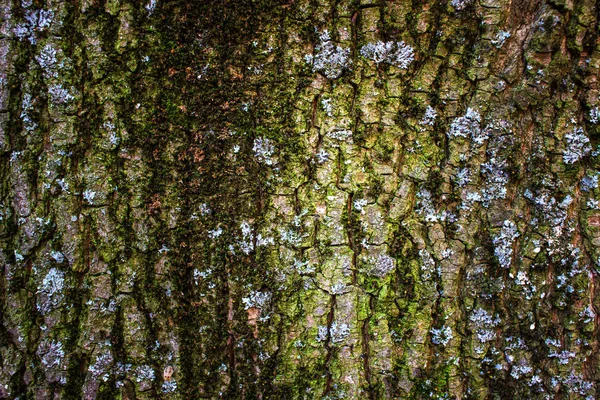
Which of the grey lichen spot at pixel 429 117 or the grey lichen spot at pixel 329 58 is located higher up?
the grey lichen spot at pixel 329 58

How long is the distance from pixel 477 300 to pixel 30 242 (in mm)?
1627

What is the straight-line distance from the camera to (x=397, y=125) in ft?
4.42

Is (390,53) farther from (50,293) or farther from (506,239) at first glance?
(50,293)

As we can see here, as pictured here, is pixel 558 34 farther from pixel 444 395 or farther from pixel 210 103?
pixel 444 395

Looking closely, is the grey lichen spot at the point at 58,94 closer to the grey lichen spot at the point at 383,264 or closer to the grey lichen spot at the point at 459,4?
the grey lichen spot at the point at 383,264

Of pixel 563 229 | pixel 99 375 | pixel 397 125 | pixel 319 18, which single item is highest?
pixel 319 18

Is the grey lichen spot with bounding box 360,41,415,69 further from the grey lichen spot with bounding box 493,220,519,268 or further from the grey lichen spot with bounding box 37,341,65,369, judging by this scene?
the grey lichen spot with bounding box 37,341,65,369

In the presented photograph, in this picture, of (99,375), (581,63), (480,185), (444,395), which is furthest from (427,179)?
(99,375)

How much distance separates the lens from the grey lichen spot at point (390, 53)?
133 cm

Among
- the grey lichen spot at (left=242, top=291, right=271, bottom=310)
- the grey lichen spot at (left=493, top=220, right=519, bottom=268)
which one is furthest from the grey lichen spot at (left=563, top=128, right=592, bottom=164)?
the grey lichen spot at (left=242, top=291, right=271, bottom=310)

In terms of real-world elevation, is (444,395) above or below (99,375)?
below

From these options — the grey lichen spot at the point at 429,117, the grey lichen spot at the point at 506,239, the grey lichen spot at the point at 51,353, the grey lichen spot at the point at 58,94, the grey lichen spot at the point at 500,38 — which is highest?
the grey lichen spot at the point at 500,38

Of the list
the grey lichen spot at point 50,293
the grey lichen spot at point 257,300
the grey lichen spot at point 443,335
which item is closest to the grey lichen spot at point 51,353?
the grey lichen spot at point 50,293

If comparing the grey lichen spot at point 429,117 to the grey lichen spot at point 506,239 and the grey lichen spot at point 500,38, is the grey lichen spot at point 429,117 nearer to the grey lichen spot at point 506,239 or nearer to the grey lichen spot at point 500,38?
the grey lichen spot at point 500,38
